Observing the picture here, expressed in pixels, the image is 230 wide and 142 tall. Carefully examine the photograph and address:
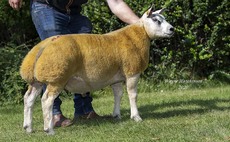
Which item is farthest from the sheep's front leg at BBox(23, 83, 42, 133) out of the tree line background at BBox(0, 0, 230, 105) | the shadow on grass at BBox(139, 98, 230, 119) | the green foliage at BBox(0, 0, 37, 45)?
the green foliage at BBox(0, 0, 37, 45)

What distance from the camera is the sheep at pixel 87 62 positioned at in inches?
247

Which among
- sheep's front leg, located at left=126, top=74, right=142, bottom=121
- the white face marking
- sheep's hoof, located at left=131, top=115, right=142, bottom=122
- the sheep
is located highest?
the white face marking

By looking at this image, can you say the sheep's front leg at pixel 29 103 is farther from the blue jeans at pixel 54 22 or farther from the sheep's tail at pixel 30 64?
the blue jeans at pixel 54 22

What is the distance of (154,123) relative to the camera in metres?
6.78

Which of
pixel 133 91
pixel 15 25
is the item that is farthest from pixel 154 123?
pixel 15 25

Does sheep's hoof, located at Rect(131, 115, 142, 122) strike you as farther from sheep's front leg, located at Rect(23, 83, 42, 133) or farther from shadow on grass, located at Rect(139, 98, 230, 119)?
sheep's front leg, located at Rect(23, 83, 42, 133)

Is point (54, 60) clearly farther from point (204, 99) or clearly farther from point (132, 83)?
point (204, 99)

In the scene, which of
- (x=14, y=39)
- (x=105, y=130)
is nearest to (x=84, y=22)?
(x=105, y=130)

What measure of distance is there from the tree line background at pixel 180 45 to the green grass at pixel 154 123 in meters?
1.18

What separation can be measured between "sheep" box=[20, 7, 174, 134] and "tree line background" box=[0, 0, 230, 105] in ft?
12.6

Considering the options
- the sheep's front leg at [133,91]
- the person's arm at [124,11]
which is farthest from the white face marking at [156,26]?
the sheep's front leg at [133,91]

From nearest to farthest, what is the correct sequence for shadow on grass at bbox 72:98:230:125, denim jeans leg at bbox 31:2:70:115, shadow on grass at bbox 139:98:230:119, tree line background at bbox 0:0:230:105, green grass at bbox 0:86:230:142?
1. green grass at bbox 0:86:230:142
2. denim jeans leg at bbox 31:2:70:115
3. shadow on grass at bbox 72:98:230:125
4. shadow on grass at bbox 139:98:230:119
5. tree line background at bbox 0:0:230:105

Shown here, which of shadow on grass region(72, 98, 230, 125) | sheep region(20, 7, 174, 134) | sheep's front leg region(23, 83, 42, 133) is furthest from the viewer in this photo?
shadow on grass region(72, 98, 230, 125)

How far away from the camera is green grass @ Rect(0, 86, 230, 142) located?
5.91m
